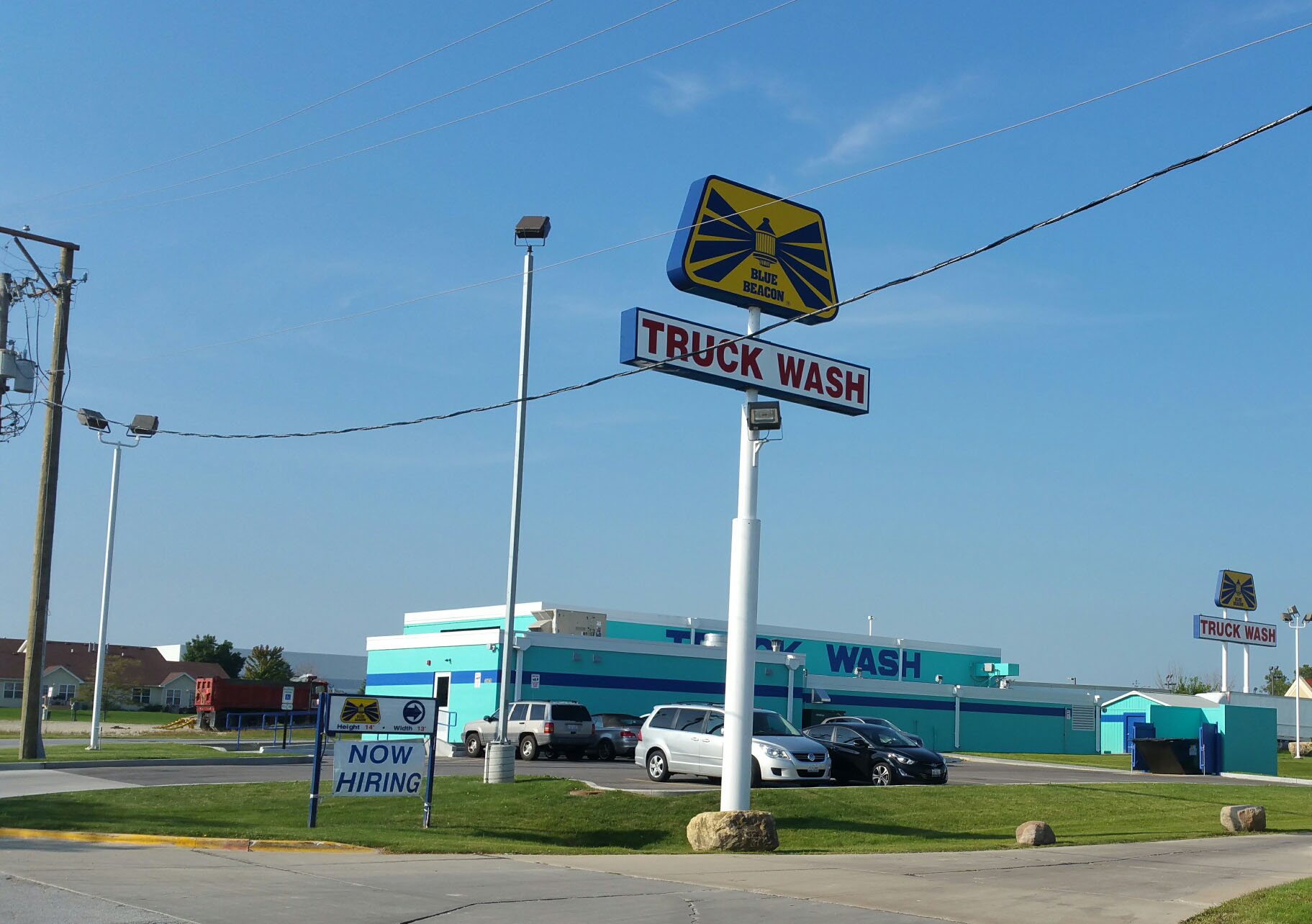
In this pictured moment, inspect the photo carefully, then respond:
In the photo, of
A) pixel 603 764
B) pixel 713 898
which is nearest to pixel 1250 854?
pixel 713 898

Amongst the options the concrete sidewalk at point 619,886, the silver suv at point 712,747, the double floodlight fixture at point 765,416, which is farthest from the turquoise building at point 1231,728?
the concrete sidewalk at point 619,886

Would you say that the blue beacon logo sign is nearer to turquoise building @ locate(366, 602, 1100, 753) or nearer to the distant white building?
turquoise building @ locate(366, 602, 1100, 753)

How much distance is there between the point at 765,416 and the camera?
60.0 ft

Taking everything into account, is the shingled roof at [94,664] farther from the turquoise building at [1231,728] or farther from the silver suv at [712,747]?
the silver suv at [712,747]

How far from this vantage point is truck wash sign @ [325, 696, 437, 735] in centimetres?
1686

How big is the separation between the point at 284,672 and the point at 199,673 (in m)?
15.0

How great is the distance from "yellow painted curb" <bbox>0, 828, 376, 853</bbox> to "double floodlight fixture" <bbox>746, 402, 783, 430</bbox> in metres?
8.02

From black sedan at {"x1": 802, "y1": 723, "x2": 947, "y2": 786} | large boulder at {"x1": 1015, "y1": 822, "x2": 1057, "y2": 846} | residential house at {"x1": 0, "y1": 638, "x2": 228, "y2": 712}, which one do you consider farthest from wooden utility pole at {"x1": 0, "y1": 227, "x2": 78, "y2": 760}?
residential house at {"x1": 0, "y1": 638, "x2": 228, "y2": 712}

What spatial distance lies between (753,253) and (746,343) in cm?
151

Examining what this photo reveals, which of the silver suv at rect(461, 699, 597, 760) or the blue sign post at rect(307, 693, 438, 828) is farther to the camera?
the silver suv at rect(461, 699, 597, 760)

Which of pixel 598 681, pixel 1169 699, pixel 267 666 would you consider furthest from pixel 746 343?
pixel 267 666

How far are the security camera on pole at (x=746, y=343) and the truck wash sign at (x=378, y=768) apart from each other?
443 centimetres

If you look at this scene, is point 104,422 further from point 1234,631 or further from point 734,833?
point 1234,631

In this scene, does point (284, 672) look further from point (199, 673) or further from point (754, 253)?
point (754, 253)
